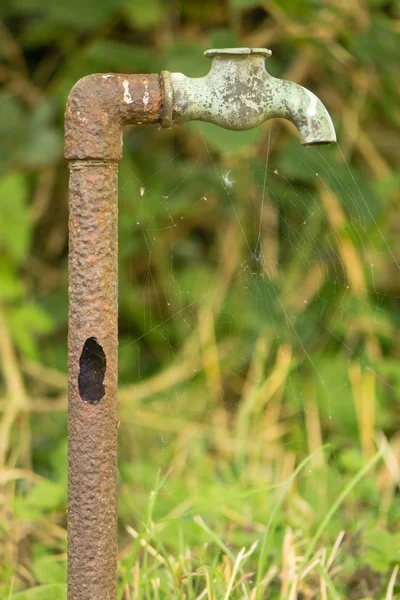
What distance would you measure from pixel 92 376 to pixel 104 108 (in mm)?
289

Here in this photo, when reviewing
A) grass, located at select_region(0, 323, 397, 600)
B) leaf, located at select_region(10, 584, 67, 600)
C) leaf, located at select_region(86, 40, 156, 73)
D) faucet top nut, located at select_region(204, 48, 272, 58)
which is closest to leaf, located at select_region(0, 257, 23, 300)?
grass, located at select_region(0, 323, 397, 600)

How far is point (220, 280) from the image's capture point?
2.34m

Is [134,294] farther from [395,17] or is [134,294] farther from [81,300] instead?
[81,300]

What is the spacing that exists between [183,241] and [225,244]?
23 centimetres

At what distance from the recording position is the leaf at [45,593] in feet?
3.81

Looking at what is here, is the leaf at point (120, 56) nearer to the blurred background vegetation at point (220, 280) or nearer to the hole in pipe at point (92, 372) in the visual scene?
the blurred background vegetation at point (220, 280)

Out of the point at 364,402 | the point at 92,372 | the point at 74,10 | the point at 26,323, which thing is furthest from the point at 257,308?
the point at 92,372

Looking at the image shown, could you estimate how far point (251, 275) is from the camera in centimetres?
169

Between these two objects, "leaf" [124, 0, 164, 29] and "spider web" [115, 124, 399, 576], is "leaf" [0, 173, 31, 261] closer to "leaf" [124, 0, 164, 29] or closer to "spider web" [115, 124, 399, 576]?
"spider web" [115, 124, 399, 576]

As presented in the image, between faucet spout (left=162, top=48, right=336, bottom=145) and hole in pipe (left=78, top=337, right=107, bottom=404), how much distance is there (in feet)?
0.84

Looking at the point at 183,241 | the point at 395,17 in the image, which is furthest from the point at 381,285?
the point at 395,17

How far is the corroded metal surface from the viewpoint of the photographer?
2.91ft

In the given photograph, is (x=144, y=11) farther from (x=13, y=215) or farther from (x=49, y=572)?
(x=49, y=572)

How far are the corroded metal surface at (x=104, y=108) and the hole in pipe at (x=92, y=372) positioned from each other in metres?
0.21
